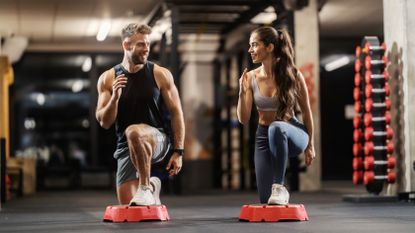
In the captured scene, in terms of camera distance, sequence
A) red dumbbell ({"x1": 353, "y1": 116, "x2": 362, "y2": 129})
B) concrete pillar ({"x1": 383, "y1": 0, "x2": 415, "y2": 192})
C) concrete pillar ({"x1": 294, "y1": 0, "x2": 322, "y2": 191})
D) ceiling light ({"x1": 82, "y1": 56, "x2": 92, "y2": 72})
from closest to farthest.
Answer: concrete pillar ({"x1": 383, "y1": 0, "x2": 415, "y2": 192}), red dumbbell ({"x1": 353, "y1": 116, "x2": 362, "y2": 129}), concrete pillar ({"x1": 294, "y1": 0, "x2": 322, "y2": 191}), ceiling light ({"x1": 82, "y1": 56, "x2": 92, "y2": 72})

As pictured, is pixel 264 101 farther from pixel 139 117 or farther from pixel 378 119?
pixel 378 119

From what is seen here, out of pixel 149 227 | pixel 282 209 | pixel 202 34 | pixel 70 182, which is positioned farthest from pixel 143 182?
pixel 70 182

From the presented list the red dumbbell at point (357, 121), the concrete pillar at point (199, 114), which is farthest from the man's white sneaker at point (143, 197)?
the concrete pillar at point (199, 114)

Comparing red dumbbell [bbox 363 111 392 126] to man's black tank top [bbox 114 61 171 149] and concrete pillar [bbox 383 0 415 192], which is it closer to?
concrete pillar [bbox 383 0 415 192]

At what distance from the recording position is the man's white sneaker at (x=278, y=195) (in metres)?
5.04

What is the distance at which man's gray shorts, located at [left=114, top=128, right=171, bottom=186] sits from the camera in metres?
4.99

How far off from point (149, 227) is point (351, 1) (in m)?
8.44

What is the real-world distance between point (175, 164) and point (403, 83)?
4.29 m

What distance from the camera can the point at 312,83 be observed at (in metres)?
12.3

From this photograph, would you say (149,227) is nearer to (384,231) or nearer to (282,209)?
(282,209)

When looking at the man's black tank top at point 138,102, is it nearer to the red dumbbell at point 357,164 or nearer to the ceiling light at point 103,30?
the red dumbbell at point 357,164

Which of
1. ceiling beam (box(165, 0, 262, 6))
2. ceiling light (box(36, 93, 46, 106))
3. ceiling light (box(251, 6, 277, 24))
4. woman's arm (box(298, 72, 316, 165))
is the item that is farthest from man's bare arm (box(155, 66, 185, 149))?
ceiling light (box(36, 93, 46, 106))

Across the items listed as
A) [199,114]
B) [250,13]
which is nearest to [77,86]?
[199,114]

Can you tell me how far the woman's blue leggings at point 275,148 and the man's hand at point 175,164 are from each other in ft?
1.83
